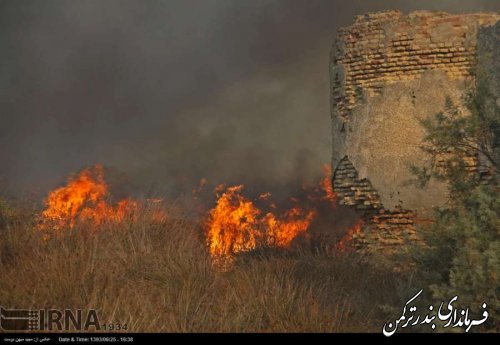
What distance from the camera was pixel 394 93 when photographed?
12.8 m

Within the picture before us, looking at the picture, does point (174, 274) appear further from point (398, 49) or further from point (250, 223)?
point (398, 49)

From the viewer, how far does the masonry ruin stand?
1254cm

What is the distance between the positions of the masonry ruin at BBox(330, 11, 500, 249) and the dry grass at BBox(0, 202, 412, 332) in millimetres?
2480

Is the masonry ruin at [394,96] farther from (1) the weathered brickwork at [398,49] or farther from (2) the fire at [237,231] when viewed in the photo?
(2) the fire at [237,231]

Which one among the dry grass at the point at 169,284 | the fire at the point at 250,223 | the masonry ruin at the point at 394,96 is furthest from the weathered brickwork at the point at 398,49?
the dry grass at the point at 169,284

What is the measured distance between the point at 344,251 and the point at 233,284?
3.68 meters

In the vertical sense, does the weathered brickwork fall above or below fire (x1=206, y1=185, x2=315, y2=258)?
above

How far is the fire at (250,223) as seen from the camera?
11.7m

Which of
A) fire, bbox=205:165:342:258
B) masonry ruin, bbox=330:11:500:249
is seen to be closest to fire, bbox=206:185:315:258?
fire, bbox=205:165:342:258

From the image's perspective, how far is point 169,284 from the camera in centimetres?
827

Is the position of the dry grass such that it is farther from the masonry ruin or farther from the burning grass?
the masonry ruin

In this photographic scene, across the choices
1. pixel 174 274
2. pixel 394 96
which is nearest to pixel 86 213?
pixel 174 274
